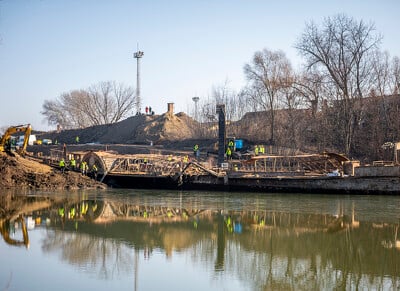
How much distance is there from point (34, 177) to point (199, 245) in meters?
21.3

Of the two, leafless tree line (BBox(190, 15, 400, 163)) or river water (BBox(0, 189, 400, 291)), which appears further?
leafless tree line (BBox(190, 15, 400, 163))

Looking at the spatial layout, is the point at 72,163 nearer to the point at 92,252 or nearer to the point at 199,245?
the point at 199,245

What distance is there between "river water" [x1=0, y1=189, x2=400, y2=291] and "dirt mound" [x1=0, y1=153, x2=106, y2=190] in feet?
23.9

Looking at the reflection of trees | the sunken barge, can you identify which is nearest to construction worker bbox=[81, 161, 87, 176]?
the sunken barge

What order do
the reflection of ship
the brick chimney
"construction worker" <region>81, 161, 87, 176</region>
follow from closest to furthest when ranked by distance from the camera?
1. the reflection of ship
2. "construction worker" <region>81, 161, 87, 176</region>
3. the brick chimney

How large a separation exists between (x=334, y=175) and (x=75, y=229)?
17087mm

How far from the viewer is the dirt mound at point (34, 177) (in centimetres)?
3359

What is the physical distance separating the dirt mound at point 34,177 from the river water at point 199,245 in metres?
7.27

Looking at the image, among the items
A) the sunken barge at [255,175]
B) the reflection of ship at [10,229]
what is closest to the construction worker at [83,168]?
the sunken barge at [255,175]

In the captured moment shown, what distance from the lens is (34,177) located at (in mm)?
34375

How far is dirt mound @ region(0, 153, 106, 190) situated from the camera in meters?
33.6

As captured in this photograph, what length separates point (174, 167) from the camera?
37344 mm

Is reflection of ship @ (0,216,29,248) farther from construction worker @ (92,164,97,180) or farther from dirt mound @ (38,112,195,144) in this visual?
dirt mound @ (38,112,195,144)

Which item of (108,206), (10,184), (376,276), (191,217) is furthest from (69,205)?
(376,276)
